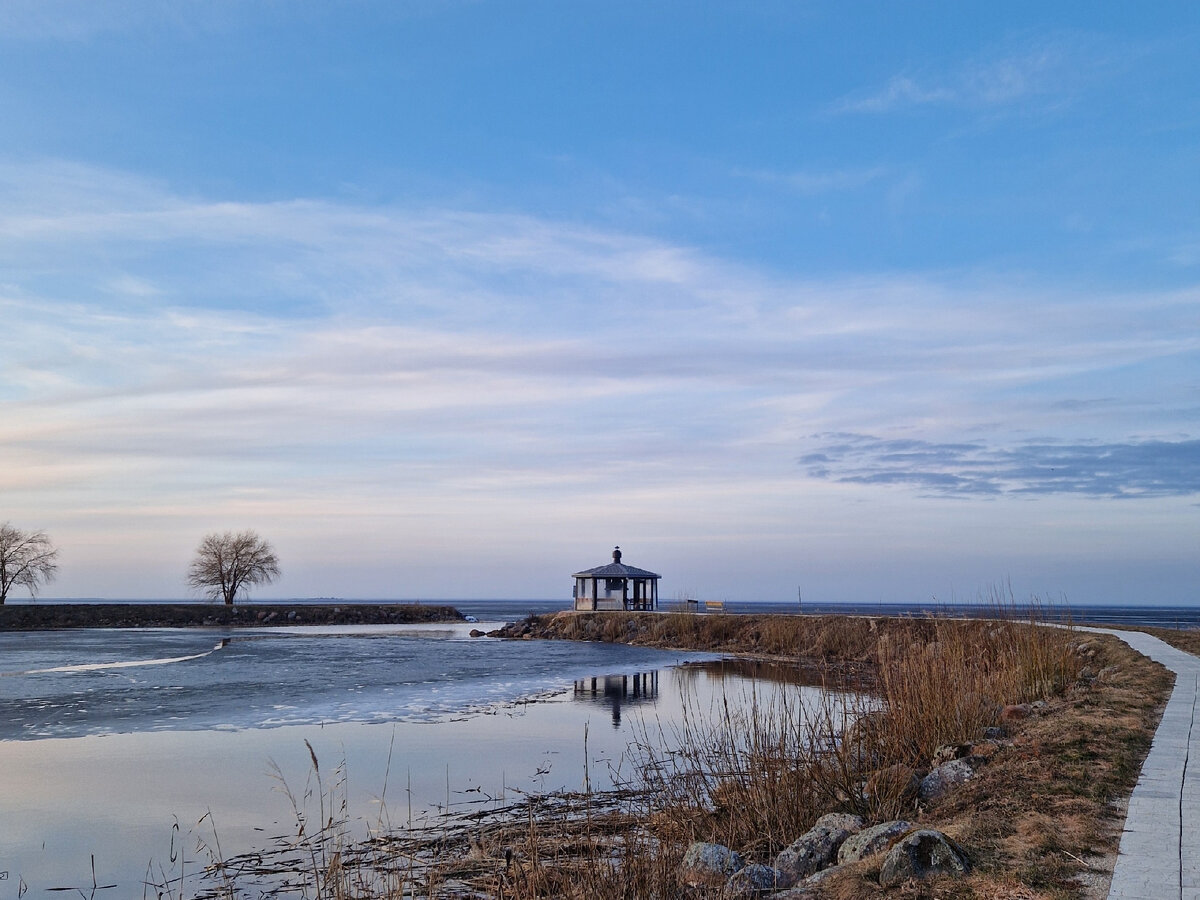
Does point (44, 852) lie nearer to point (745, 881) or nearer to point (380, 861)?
point (380, 861)

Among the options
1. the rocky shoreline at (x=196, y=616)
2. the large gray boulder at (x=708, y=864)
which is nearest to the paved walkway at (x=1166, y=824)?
the large gray boulder at (x=708, y=864)

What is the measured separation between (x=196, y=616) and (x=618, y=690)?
1764 inches

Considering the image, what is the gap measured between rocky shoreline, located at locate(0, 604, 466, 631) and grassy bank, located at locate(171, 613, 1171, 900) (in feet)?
164

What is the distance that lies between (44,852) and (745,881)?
5.68 meters

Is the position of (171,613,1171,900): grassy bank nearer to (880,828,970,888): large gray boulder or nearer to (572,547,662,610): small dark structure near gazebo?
(880,828,970,888): large gray boulder

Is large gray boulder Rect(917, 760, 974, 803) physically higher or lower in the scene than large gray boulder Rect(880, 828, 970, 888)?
lower

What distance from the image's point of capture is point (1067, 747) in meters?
7.62

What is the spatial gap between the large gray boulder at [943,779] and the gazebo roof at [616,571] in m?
35.8

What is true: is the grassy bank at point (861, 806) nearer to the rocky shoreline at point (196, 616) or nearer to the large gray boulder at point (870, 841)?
the large gray boulder at point (870, 841)

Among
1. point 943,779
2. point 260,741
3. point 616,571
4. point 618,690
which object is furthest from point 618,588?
point 943,779

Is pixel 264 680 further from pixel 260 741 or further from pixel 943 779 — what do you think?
pixel 943 779

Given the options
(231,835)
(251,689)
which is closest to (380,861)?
(231,835)

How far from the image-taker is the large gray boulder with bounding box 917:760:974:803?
732 centimetres

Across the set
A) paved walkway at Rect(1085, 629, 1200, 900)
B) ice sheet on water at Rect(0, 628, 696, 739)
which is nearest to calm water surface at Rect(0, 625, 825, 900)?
ice sheet on water at Rect(0, 628, 696, 739)
